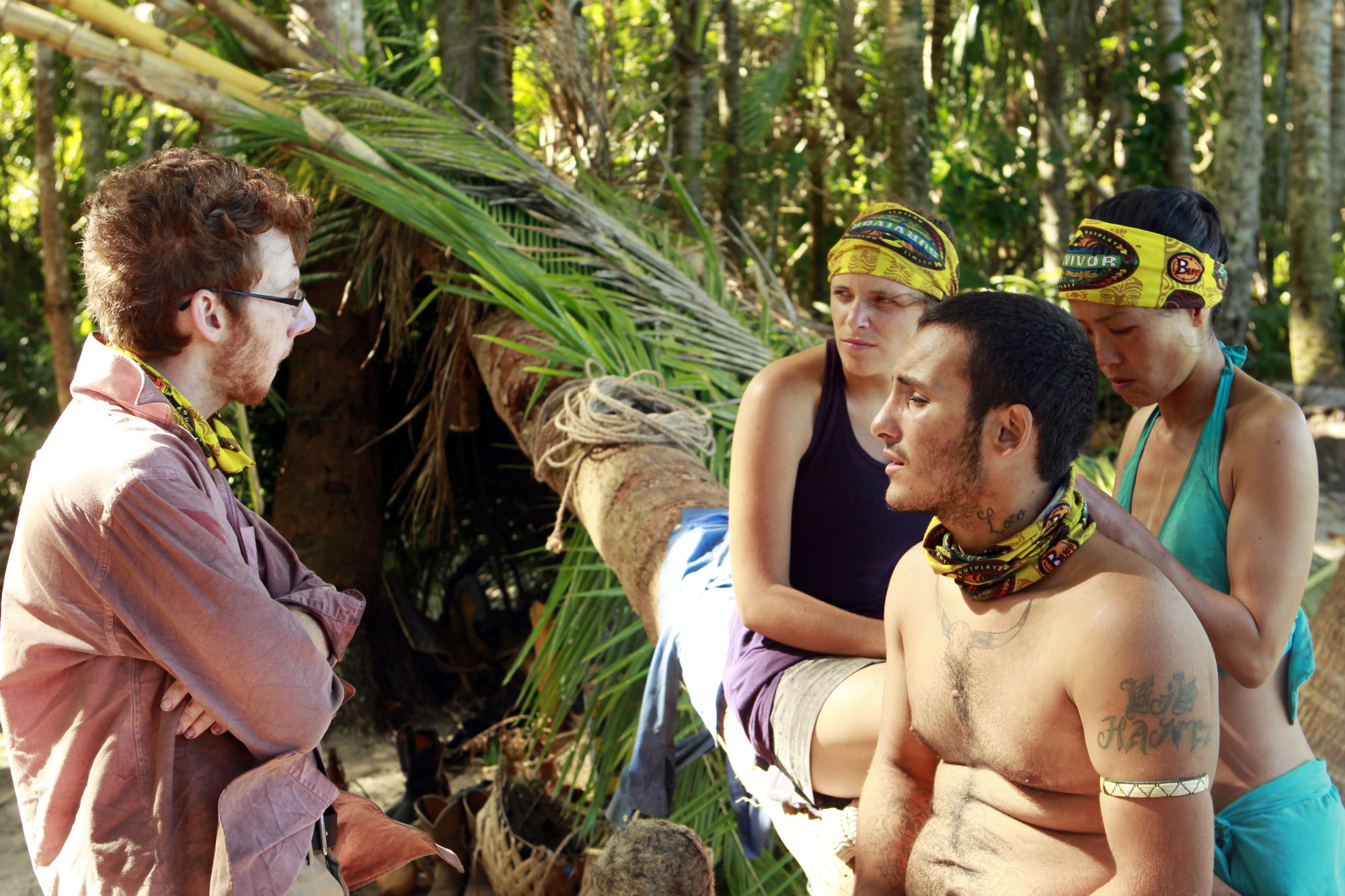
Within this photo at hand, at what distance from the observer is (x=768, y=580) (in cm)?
196

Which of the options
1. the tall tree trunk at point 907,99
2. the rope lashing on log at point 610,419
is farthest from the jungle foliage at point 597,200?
the rope lashing on log at point 610,419

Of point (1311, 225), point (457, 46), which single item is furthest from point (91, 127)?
point (1311, 225)

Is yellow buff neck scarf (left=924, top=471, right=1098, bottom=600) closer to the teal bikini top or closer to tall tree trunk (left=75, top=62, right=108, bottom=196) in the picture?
the teal bikini top

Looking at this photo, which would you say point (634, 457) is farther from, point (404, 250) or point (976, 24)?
point (976, 24)

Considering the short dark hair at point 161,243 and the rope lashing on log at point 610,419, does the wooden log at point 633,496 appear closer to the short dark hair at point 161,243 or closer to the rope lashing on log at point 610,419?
the rope lashing on log at point 610,419

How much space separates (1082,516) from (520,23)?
6.11m

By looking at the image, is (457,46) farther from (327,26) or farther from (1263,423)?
(1263,423)

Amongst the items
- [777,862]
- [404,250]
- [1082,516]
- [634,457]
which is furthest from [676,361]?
[1082,516]

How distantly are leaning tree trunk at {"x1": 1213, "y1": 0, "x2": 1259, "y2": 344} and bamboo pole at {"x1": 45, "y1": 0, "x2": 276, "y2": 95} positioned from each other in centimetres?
541

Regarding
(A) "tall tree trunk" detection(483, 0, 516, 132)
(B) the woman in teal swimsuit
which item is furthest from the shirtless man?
(A) "tall tree trunk" detection(483, 0, 516, 132)

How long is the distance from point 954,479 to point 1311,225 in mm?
6676

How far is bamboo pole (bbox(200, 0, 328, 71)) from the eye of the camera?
4520mm

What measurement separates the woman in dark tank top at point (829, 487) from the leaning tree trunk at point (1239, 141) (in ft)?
16.3

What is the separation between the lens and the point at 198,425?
1.39m
